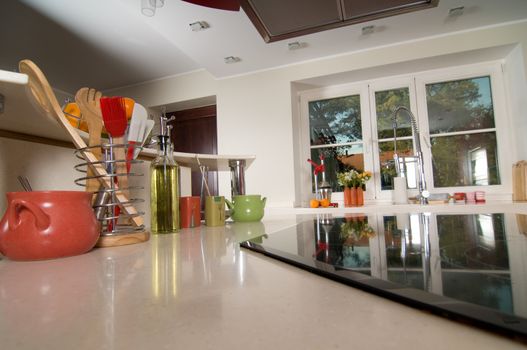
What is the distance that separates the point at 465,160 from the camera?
97.1 inches

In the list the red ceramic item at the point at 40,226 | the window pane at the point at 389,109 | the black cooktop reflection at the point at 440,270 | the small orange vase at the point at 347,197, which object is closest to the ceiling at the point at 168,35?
the window pane at the point at 389,109

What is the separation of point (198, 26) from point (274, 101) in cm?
98

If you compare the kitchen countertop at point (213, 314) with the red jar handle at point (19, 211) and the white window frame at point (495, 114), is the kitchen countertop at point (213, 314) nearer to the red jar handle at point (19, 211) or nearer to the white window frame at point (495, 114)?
the red jar handle at point (19, 211)

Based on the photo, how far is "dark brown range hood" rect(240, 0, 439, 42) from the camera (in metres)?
1.10

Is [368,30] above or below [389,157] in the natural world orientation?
above

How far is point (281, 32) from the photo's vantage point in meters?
1.28

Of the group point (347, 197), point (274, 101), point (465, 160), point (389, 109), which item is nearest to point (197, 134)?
point (274, 101)

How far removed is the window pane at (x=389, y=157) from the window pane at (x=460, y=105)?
0.80 feet

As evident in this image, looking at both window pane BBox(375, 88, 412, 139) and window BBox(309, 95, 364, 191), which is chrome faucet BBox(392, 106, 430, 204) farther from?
window BBox(309, 95, 364, 191)

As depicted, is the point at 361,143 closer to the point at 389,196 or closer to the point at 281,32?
the point at 389,196

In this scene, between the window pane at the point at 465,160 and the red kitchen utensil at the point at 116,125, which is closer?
the red kitchen utensil at the point at 116,125

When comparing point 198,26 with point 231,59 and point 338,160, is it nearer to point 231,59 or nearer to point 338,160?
point 231,59

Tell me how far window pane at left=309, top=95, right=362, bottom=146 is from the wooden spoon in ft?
7.86

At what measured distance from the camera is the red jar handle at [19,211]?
45cm
